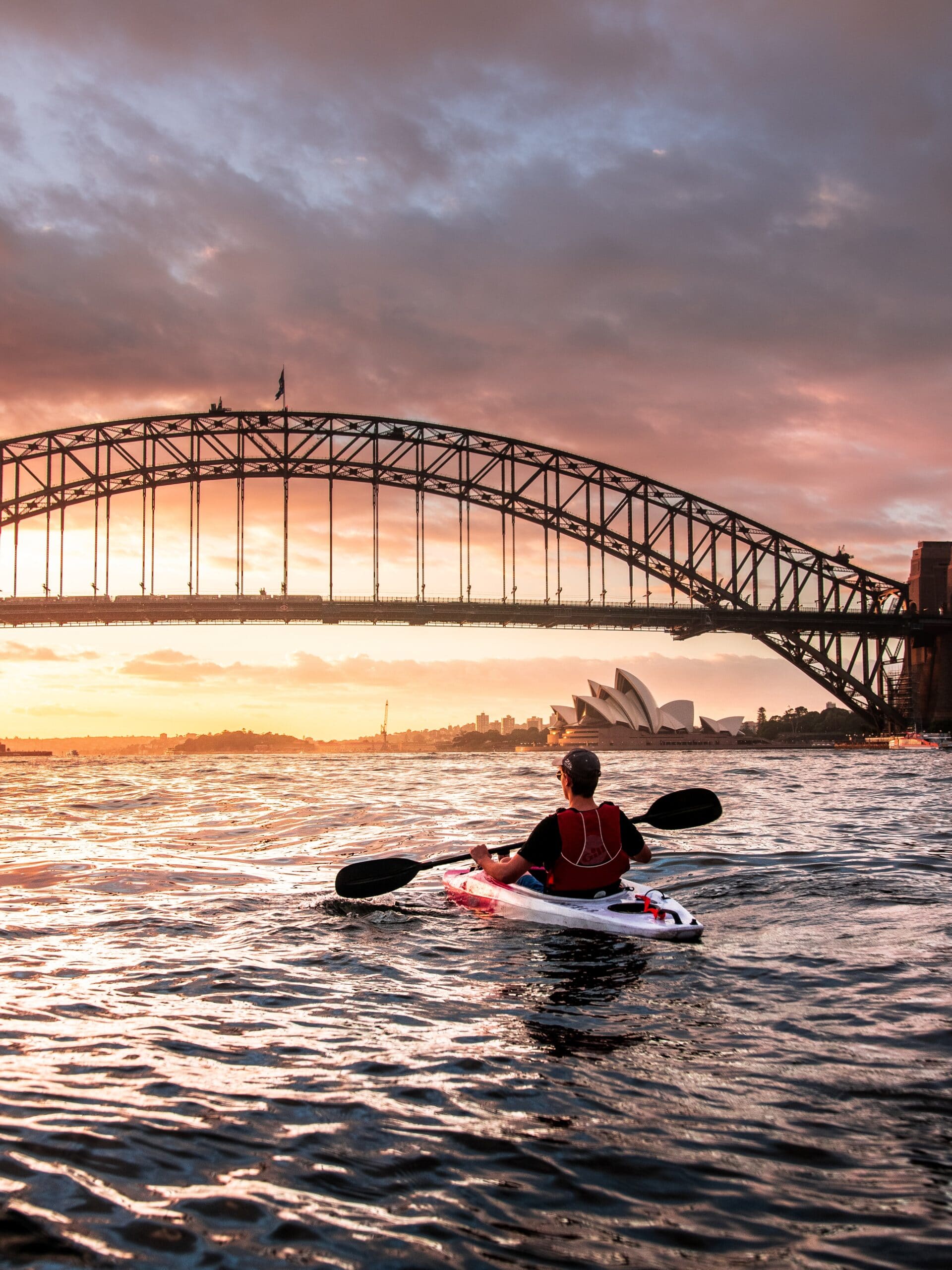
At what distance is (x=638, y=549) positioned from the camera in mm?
62531

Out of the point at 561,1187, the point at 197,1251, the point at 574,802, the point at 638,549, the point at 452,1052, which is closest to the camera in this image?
the point at 197,1251

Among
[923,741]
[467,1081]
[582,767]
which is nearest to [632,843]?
[582,767]

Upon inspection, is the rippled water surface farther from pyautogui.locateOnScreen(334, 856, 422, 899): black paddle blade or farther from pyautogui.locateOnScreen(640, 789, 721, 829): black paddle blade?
pyautogui.locateOnScreen(640, 789, 721, 829): black paddle blade

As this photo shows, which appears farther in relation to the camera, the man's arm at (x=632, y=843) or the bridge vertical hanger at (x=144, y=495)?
the bridge vertical hanger at (x=144, y=495)

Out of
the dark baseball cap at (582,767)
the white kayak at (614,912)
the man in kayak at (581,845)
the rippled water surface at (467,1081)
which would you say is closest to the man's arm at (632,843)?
the man in kayak at (581,845)

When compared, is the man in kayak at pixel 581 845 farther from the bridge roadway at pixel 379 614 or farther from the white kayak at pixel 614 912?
the bridge roadway at pixel 379 614

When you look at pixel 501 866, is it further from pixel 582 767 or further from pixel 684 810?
pixel 684 810

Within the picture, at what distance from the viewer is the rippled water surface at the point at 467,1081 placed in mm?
2836

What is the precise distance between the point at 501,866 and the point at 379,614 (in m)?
50.3

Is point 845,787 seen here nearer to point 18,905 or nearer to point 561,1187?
point 18,905

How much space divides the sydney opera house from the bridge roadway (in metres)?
18.5

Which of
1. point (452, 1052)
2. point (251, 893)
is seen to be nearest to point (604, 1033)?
point (452, 1052)

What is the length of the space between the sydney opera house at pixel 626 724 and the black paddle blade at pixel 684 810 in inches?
2785

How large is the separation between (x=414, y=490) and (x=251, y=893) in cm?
5567
